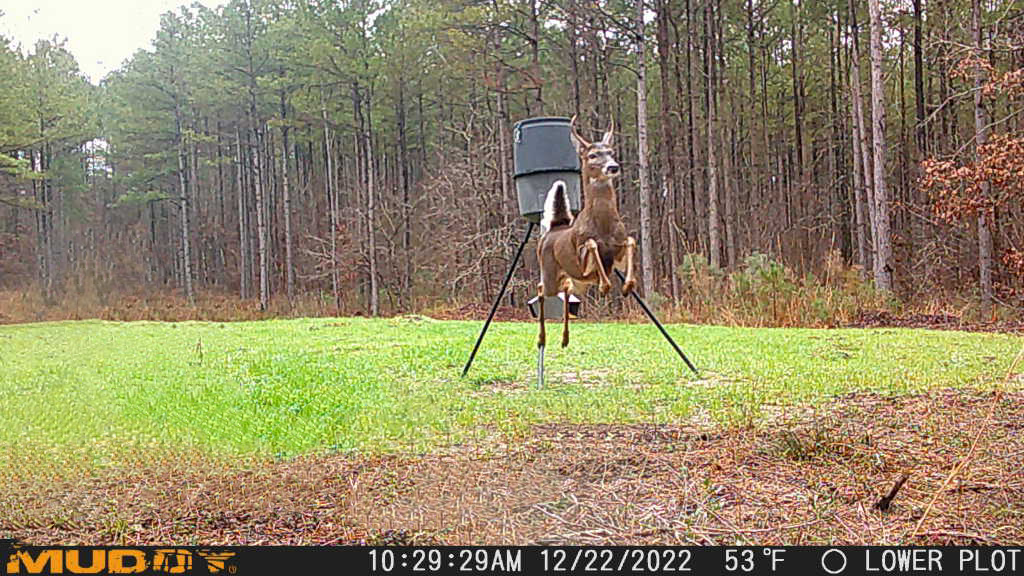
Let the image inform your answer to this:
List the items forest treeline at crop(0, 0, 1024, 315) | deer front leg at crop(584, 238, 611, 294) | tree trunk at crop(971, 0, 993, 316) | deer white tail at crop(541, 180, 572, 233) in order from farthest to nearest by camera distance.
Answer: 1. forest treeline at crop(0, 0, 1024, 315)
2. tree trunk at crop(971, 0, 993, 316)
3. deer white tail at crop(541, 180, 572, 233)
4. deer front leg at crop(584, 238, 611, 294)

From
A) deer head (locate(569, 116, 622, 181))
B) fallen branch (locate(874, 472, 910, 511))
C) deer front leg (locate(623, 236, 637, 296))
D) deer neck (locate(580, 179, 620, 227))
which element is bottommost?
fallen branch (locate(874, 472, 910, 511))

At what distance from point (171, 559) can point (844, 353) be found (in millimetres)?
4808

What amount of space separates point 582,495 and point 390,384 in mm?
2309

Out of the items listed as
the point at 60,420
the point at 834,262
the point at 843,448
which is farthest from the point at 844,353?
the point at 834,262

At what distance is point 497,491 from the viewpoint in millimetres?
2236

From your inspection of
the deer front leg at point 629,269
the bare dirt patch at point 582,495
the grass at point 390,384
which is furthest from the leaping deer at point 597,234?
the bare dirt patch at point 582,495

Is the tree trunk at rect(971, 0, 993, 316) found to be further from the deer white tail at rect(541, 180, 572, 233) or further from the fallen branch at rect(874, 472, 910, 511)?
the fallen branch at rect(874, 472, 910, 511)

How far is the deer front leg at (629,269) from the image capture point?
343cm

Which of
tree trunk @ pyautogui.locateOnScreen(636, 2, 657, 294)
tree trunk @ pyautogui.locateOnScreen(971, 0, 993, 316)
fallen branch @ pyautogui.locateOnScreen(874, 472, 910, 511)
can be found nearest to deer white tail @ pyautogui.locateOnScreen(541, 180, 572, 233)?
fallen branch @ pyautogui.locateOnScreen(874, 472, 910, 511)

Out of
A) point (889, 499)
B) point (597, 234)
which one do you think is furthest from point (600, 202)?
point (889, 499)

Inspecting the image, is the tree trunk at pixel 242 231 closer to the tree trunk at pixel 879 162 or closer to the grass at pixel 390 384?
the tree trunk at pixel 879 162

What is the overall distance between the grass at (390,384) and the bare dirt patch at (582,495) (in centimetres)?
27

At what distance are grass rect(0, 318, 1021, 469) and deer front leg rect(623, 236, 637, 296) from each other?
516mm

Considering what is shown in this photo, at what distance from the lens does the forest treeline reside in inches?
603
